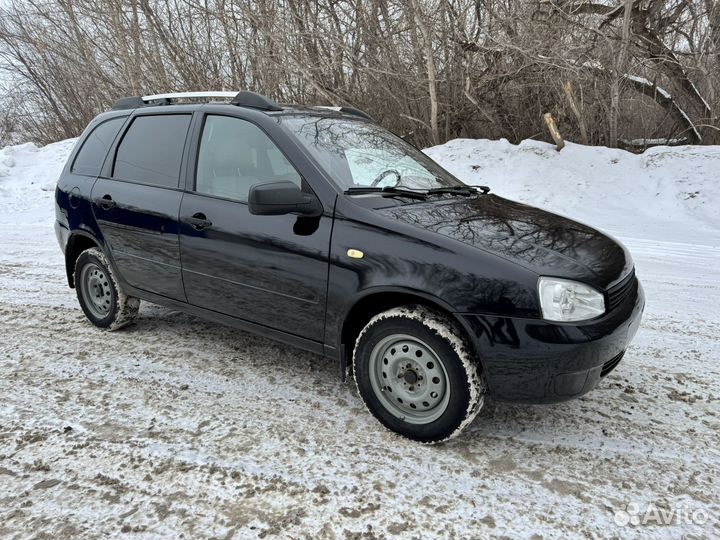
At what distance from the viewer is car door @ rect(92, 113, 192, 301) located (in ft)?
12.0

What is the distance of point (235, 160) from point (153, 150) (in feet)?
2.81

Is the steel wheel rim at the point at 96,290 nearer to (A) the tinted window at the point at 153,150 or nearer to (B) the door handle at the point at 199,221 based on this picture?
(A) the tinted window at the point at 153,150

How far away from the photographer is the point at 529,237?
284 cm

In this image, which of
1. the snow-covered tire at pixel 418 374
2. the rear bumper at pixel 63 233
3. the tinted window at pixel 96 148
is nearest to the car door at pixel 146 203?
the tinted window at pixel 96 148

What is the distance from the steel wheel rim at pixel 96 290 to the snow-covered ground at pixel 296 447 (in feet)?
0.61

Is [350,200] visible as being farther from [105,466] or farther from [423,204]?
[105,466]

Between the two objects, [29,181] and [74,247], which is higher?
[29,181]

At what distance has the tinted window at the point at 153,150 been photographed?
3713 mm

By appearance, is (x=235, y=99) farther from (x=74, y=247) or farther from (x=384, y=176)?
(x=74, y=247)

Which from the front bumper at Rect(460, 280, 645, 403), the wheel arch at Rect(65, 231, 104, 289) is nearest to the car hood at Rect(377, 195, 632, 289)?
the front bumper at Rect(460, 280, 645, 403)

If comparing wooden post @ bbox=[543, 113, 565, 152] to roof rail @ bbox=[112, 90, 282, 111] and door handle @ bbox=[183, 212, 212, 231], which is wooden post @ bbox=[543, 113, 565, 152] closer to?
roof rail @ bbox=[112, 90, 282, 111]

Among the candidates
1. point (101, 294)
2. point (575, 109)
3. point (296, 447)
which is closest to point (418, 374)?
point (296, 447)

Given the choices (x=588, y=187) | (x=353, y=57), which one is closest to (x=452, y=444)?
(x=588, y=187)

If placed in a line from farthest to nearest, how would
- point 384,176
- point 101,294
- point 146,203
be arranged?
point 101,294 → point 146,203 → point 384,176
